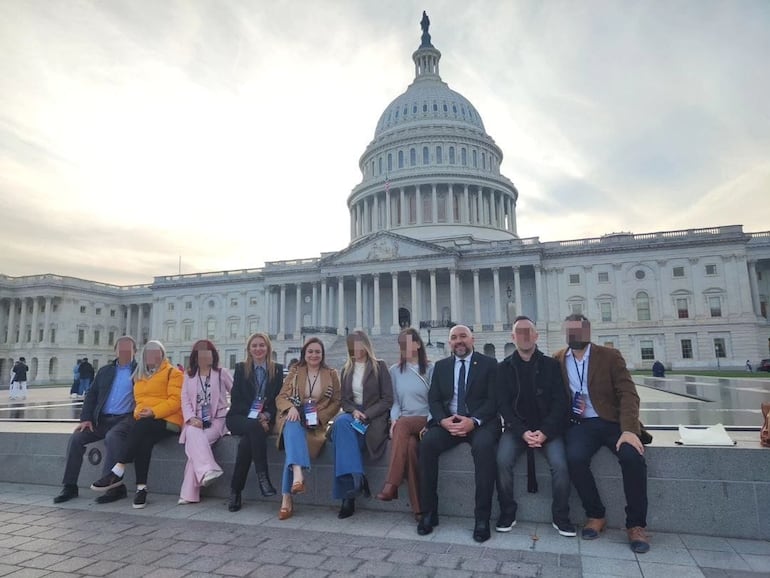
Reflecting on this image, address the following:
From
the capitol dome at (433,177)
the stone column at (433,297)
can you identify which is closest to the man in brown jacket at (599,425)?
the stone column at (433,297)

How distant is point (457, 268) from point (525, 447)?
5426cm

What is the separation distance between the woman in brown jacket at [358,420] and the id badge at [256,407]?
1387mm

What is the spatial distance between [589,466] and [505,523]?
1.29 m

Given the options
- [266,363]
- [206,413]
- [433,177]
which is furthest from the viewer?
[433,177]

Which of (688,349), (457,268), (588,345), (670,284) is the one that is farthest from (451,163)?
(588,345)

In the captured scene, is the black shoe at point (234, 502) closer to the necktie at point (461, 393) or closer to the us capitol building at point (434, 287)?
the necktie at point (461, 393)

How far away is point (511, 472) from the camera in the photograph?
668cm

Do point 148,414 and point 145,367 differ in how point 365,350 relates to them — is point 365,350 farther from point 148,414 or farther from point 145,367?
point 145,367

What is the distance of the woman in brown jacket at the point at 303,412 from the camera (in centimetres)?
729

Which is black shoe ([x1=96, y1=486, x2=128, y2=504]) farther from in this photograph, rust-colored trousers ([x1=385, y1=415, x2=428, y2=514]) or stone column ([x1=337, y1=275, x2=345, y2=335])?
stone column ([x1=337, y1=275, x2=345, y2=335])

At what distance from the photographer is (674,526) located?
6.21 meters

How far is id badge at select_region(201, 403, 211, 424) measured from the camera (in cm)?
835

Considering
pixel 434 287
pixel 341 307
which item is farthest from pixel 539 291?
pixel 341 307

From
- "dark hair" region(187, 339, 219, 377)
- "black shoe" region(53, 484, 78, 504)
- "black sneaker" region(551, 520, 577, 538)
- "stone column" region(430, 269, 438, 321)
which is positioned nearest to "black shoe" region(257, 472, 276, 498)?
"dark hair" region(187, 339, 219, 377)
